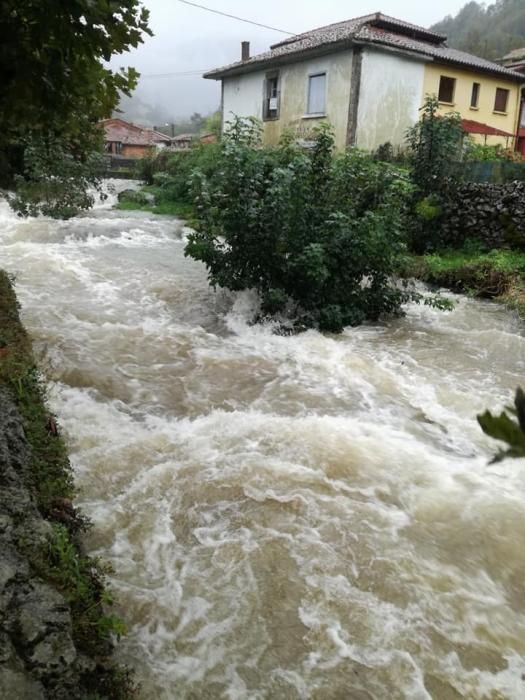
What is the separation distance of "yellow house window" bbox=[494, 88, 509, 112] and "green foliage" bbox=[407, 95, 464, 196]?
13458 millimetres

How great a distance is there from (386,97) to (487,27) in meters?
65.0

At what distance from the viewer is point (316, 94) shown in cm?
2083

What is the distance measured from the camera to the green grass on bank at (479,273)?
1044 centimetres

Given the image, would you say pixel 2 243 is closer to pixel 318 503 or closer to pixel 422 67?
pixel 318 503

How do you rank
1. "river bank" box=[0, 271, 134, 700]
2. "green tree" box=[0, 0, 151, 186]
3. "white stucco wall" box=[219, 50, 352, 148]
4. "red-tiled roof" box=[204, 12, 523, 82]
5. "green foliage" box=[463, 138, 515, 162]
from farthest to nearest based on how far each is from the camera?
"white stucco wall" box=[219, 50, 352, 148] < "red-tiled roof" box=[204, 12, 523, 82] < "green foliage" box=[463, 138, 515, 162] < "river bank" box=[0, 271, 134, 700] < "green tree" box=[0, 0, 151, 186]

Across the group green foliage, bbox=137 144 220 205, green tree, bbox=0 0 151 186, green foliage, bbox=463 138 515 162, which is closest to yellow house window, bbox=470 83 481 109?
green foliage, bbox=463 138 515 162

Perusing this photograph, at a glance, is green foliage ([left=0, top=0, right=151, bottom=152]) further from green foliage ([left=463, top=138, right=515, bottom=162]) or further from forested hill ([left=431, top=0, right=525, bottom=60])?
forested hill ([left=431, top=0, right=525, bottom=60])

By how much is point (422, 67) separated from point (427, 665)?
22.0m

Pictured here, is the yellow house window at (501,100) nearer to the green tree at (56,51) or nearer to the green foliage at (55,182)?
the green foliage at (55,182)

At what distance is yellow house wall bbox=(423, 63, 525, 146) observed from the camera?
843 inches

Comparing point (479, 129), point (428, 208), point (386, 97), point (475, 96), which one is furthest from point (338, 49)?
point (428, 208)

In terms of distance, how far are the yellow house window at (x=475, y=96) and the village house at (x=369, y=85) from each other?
0.12 ft

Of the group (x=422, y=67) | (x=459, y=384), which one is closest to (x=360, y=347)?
(x=459, y=384)

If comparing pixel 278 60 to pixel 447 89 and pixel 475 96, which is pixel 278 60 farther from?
pixel 475 96
